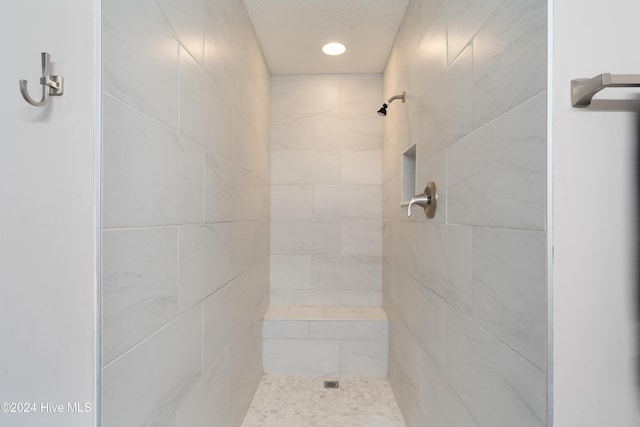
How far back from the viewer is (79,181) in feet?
2.04

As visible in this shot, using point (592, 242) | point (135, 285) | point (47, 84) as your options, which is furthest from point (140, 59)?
point (592, 242)

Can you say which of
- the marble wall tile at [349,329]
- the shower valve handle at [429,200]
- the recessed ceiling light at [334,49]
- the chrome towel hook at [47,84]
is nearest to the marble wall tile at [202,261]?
the chrome towel hook at [47,84]

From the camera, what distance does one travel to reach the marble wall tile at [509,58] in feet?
2.05

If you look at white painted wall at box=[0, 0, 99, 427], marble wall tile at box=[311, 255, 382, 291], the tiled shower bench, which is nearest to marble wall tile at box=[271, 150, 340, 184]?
marble wall tile at box=[311, 255, 382, 291]

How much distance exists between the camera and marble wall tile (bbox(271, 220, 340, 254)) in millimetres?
2633

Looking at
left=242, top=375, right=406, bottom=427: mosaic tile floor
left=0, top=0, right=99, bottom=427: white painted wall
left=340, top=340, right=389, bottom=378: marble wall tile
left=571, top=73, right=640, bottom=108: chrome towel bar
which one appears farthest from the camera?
left=340, top=340, right=389, bottom=378: marble wall tile

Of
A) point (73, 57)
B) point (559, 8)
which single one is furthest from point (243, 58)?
point (559, 8)

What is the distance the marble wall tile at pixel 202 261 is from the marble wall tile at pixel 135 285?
58mm

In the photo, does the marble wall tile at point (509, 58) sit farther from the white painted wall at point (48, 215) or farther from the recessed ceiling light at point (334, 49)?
the recessed ceiling light at point (334, 49)

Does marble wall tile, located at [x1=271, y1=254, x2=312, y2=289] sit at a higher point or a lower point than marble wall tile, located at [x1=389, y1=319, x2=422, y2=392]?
higher

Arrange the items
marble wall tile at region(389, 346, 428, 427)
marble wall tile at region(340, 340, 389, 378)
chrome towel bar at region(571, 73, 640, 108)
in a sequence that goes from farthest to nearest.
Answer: marble wall tile at region(340, 340, 389, 378)
marble wall tile at region(389, 346, 428, 427)
chrome towel bar at region(571, 73, 640, 108)

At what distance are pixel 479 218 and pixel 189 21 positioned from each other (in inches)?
40.1

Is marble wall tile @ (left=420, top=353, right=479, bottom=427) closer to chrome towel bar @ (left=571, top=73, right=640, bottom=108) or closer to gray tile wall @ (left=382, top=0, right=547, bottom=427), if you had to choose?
gray tile wall @ (left=382, top=0, right=547, bottom=427)

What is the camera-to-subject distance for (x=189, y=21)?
3.39ft
